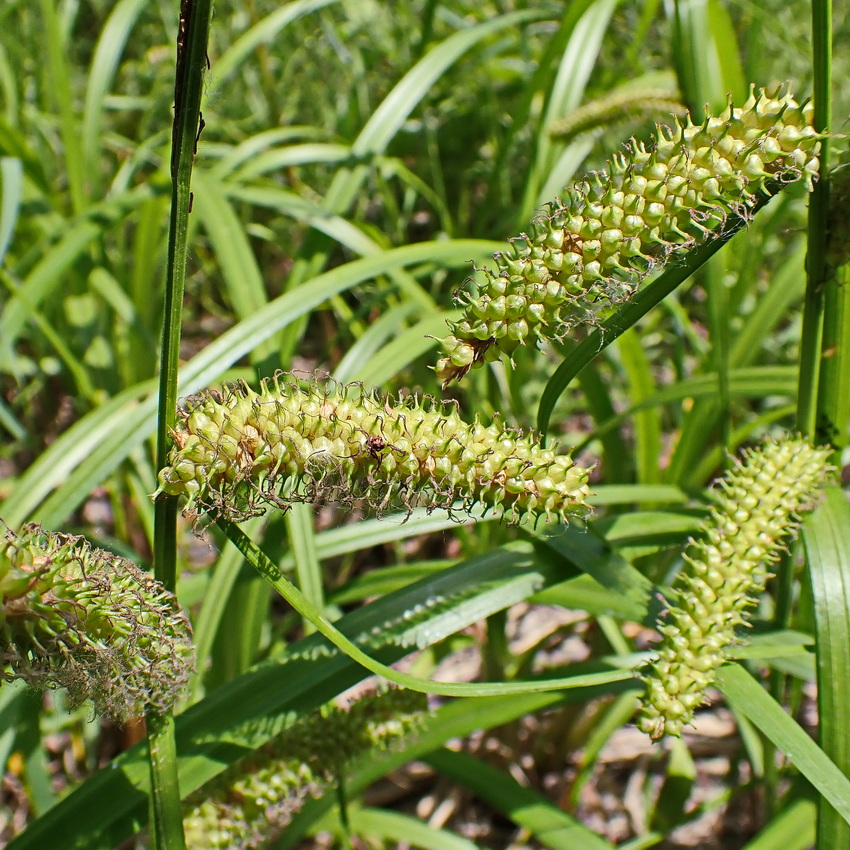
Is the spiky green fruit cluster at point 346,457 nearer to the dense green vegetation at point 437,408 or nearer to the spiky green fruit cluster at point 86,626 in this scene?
the dense green vegetation at point 437,408

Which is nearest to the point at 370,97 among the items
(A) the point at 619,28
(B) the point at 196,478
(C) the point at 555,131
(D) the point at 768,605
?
(A) the point at 619,28

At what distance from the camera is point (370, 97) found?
4.11m

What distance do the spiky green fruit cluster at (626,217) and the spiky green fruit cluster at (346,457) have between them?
3.9 inches

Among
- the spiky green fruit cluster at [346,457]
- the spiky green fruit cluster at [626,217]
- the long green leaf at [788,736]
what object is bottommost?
the long green leaf at [788,736]

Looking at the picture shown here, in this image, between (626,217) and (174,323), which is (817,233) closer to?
(626,217)

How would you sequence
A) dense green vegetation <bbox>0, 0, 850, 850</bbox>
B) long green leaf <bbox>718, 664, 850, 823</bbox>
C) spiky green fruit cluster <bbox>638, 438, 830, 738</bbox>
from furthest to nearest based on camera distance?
dense green vegetation <bbox>0, 0, 850, 850</bbox> < long green leaf <bbox>718, 664, 850, 823</bbox> < spiky green fruit cluster <bbox>638, 438, 830, 738</bbox>

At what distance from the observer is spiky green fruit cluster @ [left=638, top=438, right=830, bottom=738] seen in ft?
3.62

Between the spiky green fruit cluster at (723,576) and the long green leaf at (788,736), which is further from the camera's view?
the long green leaf at (788,736)

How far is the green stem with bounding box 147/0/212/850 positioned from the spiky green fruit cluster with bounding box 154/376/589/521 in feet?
0.20

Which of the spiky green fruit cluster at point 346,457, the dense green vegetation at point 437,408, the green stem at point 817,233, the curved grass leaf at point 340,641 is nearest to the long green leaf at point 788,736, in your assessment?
the dense green vegetation at point 437,408

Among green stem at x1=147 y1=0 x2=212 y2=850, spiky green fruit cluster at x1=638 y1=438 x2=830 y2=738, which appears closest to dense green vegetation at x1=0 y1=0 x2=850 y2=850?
green stem at x1=147 y1=0 x2=212 y2=850

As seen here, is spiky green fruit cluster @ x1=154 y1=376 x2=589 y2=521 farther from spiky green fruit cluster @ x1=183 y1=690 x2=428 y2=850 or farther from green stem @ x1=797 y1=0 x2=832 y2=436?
spiky green fruit cluster @ x1=183 y1=690 x2=428 y2=850

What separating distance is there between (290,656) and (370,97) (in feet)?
11.2

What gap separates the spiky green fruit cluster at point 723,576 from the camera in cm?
110
